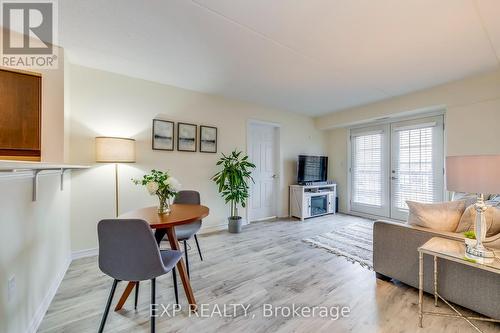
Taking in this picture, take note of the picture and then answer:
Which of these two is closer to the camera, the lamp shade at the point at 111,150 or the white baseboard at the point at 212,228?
the lamp shade at the point at 111,150

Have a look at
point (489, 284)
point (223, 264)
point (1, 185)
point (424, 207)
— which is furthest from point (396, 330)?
point (1, 185)

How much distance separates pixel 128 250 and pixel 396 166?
4860mm

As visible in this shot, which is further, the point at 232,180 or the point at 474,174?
the point at 232,180

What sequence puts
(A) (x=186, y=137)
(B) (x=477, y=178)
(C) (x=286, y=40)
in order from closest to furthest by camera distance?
1. (B) (x=477, y=178)
2. (C) (x=286, y=40)
3. (A) (x=186, y=137)

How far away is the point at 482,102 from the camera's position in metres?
2.98

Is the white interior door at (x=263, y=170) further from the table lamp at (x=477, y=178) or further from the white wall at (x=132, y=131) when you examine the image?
the table lamp at (x=477, y=178)

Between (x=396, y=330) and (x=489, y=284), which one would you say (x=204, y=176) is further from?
(x=489, y=284)

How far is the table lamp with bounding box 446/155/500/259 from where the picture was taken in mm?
1270

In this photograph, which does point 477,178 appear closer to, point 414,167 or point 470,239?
point 470,239

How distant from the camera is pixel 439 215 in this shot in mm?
1884

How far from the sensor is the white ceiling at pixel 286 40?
1.72 meters

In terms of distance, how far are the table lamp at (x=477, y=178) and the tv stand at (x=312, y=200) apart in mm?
3145

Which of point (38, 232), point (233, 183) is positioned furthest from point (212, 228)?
point (38, 232)

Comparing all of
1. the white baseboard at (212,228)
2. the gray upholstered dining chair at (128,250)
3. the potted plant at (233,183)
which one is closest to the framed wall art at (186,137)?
the potted plant at (233,183)
